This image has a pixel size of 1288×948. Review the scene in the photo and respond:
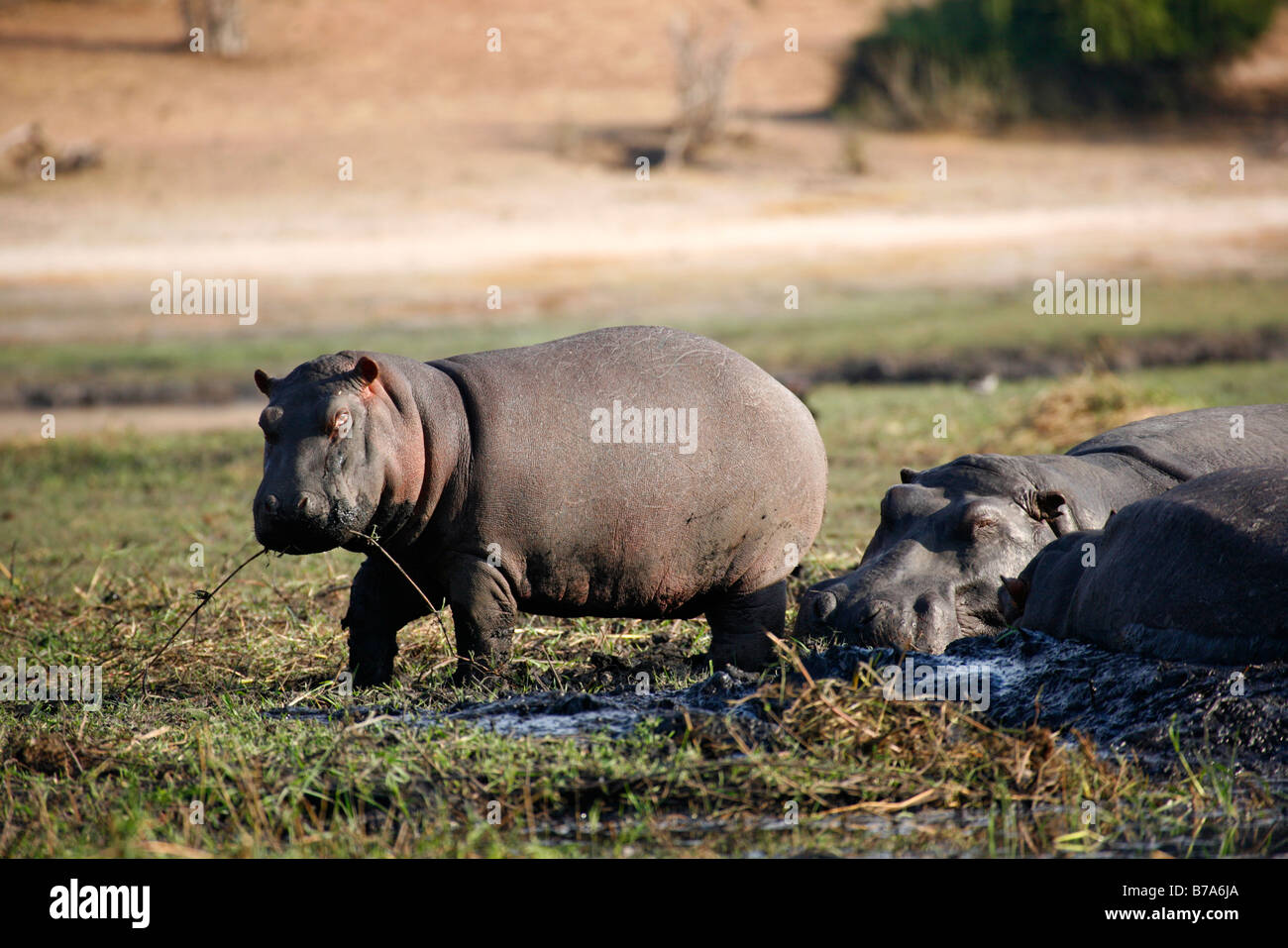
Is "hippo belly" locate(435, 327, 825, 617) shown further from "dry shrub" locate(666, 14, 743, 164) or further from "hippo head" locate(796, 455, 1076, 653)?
"dry shrub" locate(666, 14, 743, 164)

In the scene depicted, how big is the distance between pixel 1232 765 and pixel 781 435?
204 cm

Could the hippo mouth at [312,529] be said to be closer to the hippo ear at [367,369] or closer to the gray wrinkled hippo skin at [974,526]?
the hippo ear at [367,369]

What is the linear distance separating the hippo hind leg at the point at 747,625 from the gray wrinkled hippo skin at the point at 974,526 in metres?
0.24

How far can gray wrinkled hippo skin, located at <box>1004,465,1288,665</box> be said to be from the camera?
4676 mm

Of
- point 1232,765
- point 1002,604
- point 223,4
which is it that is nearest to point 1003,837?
point 1232,765

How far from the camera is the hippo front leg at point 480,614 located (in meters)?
5.44

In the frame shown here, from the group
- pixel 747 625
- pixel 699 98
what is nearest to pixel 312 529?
pixel 747 625

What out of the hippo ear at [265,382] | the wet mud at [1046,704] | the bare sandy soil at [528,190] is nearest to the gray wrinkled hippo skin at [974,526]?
the wet mud at [1046,704]

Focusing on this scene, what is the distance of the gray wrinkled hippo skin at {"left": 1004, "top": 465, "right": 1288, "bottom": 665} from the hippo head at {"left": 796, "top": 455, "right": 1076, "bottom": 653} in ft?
0.97

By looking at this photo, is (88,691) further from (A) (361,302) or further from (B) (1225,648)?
(A) (361,302)

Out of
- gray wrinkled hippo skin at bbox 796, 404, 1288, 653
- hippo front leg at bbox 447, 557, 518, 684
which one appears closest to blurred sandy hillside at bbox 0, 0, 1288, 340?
gray wrinkled hippo skin at bbox 796, 404, 1288, 653

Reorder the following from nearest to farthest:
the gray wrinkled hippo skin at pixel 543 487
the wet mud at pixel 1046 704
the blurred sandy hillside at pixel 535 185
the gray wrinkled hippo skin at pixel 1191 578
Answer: the wet mud at pixel 1046 704 < the gray wrinkled hippo skin at pixel 1191 578 < the gray wrinkled hippo skin at pixel 543 487 < the blurred sandy hillside at pixel 535 185

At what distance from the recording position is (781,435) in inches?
228

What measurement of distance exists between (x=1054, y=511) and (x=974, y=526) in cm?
38
